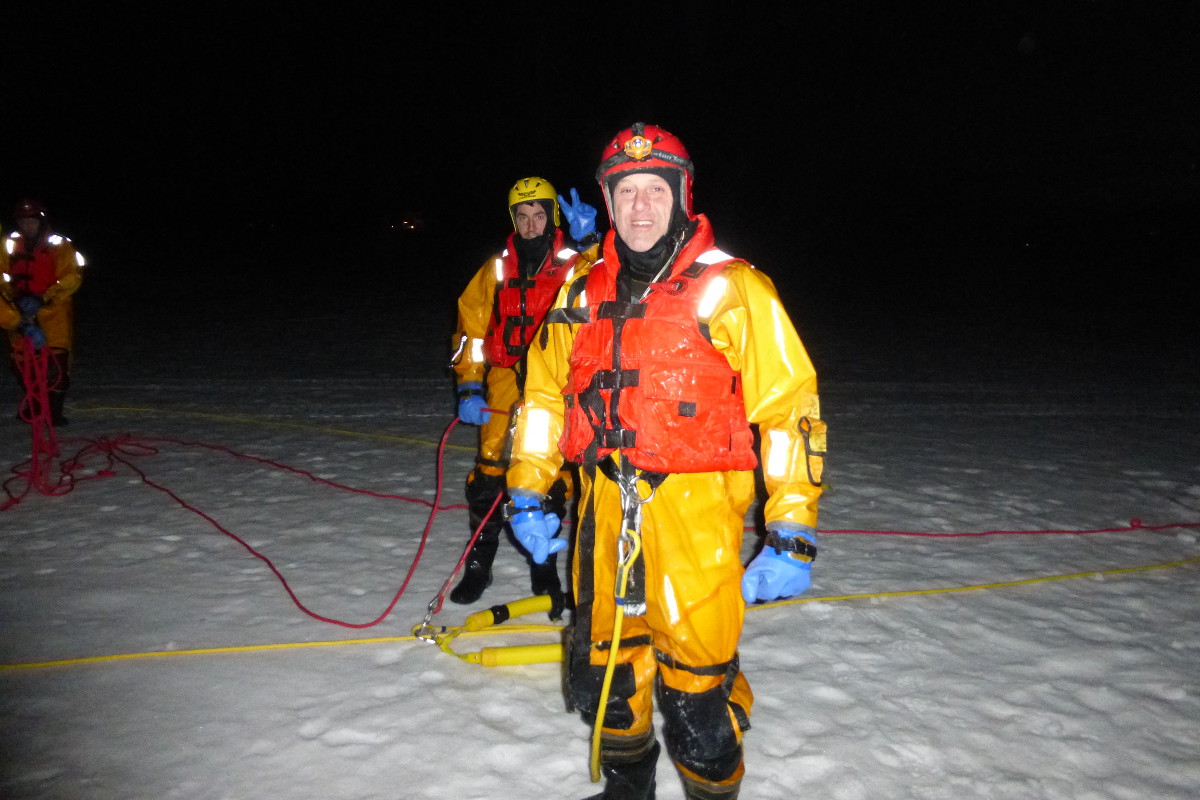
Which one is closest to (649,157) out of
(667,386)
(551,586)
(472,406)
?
(667,386)

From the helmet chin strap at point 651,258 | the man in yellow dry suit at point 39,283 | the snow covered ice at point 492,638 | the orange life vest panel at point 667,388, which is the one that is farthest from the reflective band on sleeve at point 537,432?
the man in yellow dry suit at point 39,283

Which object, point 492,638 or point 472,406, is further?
point 472,406

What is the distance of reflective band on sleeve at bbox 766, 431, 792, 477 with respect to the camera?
7.65 ft

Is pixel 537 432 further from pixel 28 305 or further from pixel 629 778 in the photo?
pixel 28 305

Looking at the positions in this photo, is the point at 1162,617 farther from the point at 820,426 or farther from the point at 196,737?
the point at 196,737

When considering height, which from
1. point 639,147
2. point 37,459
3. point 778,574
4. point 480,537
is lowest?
point 480,537

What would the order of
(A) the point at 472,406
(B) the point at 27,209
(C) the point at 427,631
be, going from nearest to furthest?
(C) the point at 427,631 < (A) the point at 472,406 < (B) the point at 27,209

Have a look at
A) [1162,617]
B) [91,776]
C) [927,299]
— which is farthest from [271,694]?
[927,299]

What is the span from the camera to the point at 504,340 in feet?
14.1

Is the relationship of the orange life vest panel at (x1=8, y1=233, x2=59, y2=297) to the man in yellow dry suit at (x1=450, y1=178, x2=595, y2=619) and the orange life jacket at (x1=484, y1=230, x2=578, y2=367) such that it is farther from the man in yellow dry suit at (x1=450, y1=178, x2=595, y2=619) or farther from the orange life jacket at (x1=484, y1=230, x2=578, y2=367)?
the orange life jacket at (x1=484, y1=230, x2=578, y2=367)

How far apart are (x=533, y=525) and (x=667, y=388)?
0.70m

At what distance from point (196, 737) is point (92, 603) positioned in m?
1.52

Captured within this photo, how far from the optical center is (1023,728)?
3.26m

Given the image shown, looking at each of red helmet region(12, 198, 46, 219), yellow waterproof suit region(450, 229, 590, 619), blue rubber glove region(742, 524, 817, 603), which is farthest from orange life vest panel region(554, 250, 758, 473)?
red helmet region(12, 198, 46, 219)
